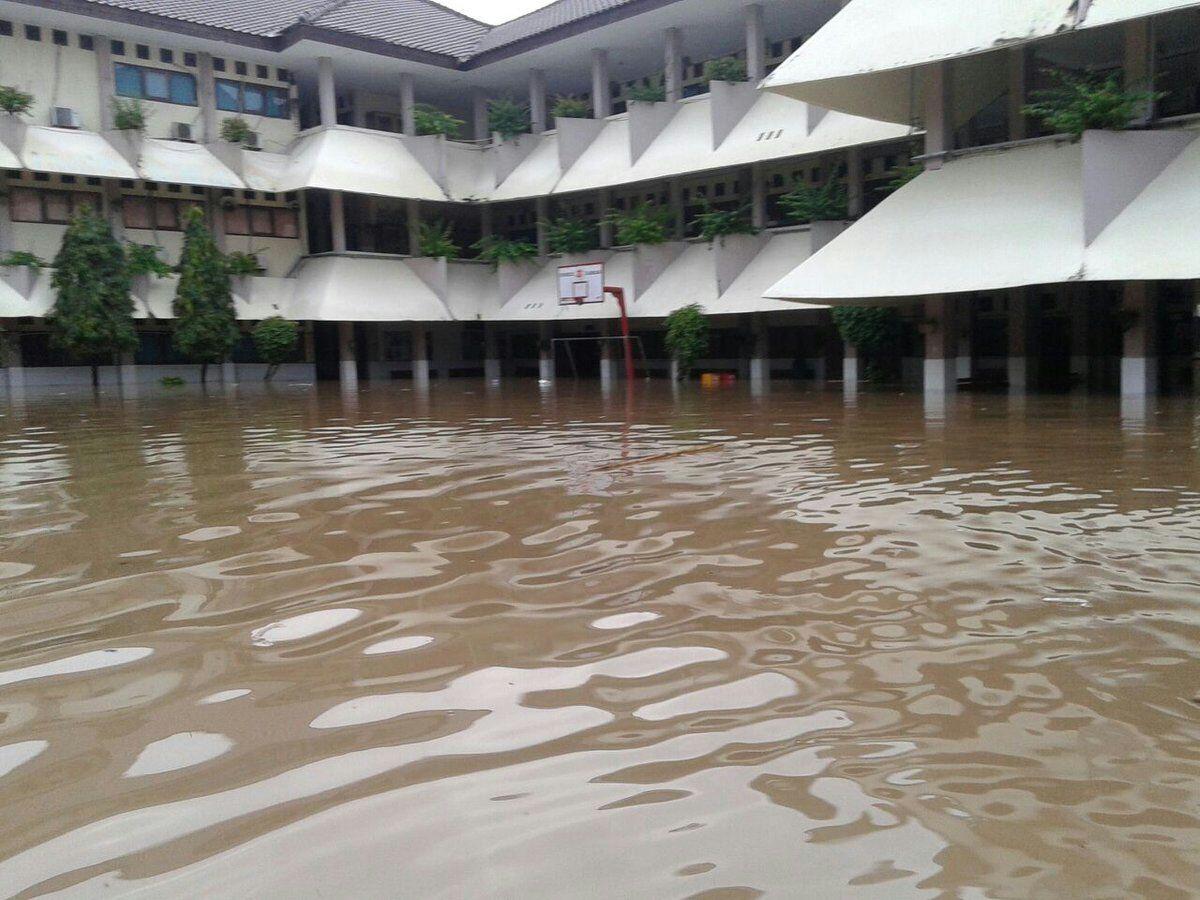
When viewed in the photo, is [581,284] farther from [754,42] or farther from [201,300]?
[201,300]

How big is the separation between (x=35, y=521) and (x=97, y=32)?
27.8 m

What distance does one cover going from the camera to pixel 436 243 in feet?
112

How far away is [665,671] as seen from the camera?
3.68 m

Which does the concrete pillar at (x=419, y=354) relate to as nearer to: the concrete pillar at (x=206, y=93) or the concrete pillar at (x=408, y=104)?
the concrete pillar at (x=408, y=104)

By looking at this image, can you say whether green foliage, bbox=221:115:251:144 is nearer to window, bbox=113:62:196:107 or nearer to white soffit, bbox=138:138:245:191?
white soffit, bbox=138:138:245:191

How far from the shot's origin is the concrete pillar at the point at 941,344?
1947 centimetres

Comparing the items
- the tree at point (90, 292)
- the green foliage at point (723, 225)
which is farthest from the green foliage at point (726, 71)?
the tree at point (90, 292)

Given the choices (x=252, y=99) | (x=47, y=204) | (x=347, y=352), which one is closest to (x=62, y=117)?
(x=47, y=204)

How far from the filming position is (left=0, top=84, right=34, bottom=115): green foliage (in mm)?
27328

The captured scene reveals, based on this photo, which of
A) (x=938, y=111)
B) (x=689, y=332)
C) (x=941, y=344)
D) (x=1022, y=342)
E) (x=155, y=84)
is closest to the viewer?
(x=938, y=111)

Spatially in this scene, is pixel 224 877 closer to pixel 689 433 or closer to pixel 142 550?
pixel 142 550

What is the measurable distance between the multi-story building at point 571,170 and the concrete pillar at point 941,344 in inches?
2.4

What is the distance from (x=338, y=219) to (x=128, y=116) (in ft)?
21.4

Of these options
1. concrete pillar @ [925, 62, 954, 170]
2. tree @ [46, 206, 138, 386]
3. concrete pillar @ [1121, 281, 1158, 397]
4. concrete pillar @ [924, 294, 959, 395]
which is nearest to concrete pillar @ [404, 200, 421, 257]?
tree @ [46, 206, 138, 386]
